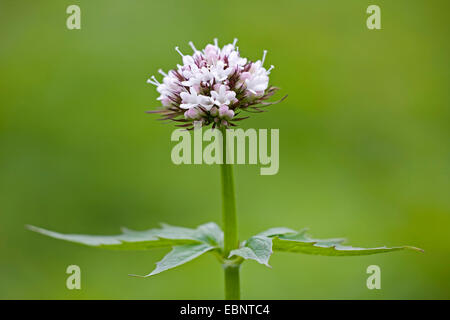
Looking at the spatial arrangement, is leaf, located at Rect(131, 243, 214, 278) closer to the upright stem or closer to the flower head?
the upright stem

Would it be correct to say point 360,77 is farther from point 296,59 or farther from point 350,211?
point 350,211

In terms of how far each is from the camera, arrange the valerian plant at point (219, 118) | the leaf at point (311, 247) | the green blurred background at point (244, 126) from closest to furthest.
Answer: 1. the leaf at point (311, 247)
2. the valerian plant at point (219, 118)
3. the green blurred background at point (244, 126)

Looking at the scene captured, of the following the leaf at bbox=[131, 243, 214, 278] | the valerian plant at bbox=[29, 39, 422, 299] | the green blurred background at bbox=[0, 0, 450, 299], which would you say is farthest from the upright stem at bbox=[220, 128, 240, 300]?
the green blurred background at bbox=[0, 0, 450, 299]

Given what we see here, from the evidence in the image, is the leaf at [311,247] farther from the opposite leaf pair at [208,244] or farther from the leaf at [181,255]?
the leaf at [181,255]

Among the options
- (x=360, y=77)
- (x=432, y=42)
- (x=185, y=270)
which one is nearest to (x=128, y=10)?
(x=360, y=77)

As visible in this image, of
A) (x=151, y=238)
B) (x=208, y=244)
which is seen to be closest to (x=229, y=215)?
(x=208, y=244)

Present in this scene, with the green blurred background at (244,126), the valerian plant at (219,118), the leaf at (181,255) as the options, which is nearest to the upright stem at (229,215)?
the valerian plant at (219,118)
